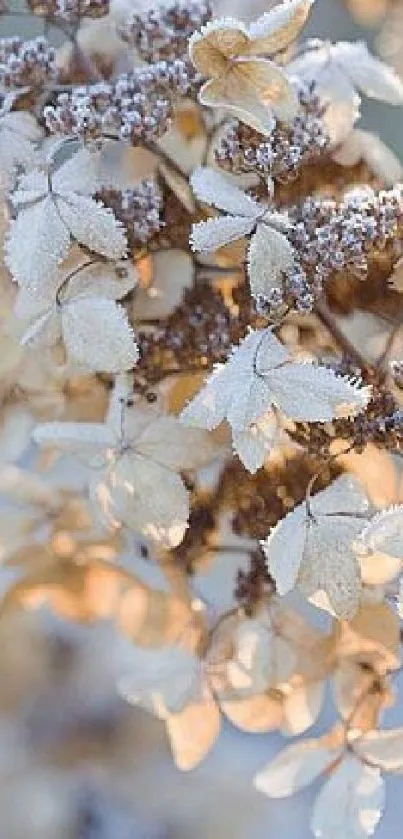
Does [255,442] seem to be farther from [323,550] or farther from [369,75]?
[369,75]

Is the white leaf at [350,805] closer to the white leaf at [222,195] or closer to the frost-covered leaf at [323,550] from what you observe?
the frost-covered leaf at [323,550]

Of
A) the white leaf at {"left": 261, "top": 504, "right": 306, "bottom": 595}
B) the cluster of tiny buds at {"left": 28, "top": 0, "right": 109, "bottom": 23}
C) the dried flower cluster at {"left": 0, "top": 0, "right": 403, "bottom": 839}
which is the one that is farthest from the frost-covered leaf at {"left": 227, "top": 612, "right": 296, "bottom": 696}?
the cluster of tiny buds at {"left": 28, "top": 0, "right": 109, "bottom": 23}

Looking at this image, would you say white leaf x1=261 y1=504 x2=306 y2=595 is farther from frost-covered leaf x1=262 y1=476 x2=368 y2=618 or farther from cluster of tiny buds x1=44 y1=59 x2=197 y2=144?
cluster of tiny buds x1=44 y1=59 x2=197 y2=144

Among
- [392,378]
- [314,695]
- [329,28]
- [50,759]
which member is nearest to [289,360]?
[392,378]

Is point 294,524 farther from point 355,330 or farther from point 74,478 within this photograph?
point 74,478

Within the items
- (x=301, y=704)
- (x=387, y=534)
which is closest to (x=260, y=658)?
(x=301, y=704)
